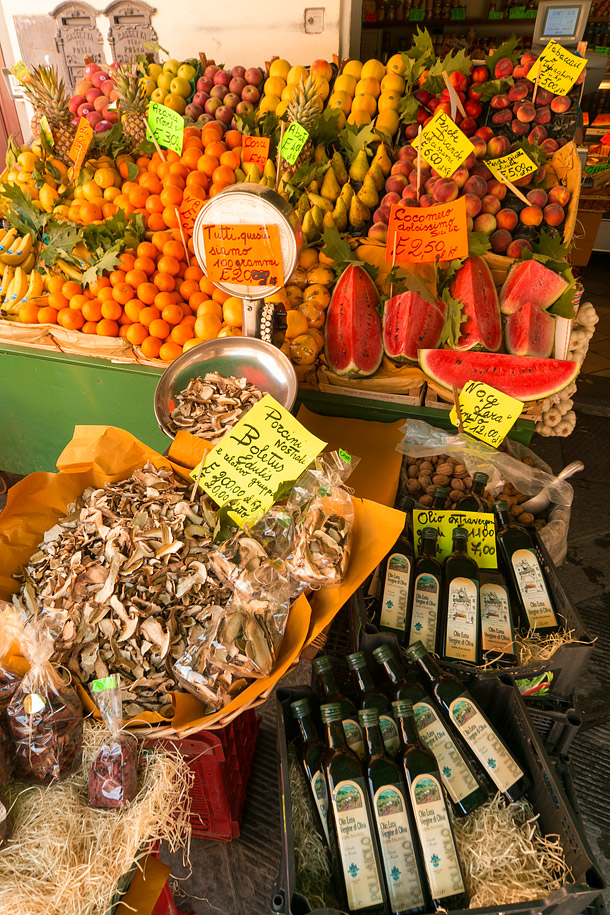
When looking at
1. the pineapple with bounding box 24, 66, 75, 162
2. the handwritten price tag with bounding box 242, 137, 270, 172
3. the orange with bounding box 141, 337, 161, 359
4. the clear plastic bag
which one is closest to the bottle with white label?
the clear plastic bag

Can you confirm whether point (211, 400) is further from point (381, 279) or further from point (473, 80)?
point (473, 80)

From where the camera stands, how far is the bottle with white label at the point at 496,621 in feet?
4.23

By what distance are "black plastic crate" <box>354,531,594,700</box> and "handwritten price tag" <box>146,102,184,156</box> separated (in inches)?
84.2

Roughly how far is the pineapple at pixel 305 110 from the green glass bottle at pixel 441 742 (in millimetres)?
2165

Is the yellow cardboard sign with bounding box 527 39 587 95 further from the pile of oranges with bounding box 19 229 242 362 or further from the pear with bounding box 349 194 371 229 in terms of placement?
the pile of oranges with bounding box 19 229 242 362

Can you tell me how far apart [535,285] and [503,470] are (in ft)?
2.63

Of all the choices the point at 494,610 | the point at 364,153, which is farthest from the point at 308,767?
the point at 364,153

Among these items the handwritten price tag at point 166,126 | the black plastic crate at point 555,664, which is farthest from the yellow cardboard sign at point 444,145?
the black plastic crate at point 555,664

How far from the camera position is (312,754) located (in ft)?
3.53

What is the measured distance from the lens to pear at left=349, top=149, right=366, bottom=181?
7.71 ft

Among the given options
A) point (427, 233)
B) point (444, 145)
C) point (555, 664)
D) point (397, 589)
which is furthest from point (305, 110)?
point (555, 664)

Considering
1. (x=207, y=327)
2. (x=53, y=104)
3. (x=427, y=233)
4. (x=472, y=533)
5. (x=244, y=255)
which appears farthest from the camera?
(x=53, y=104)

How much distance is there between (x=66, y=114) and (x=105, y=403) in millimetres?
1764

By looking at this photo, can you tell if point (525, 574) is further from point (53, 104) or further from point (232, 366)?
point (53, 104)
